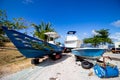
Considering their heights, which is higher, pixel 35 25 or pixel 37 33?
pixel 35 25

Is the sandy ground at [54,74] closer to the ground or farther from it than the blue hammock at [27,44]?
closer to the ground

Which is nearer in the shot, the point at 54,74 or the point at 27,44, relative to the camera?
the point at 54,74

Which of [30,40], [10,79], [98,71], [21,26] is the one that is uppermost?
[21,26]

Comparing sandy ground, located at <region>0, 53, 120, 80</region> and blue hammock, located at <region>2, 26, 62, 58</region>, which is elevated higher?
blue hammock, located at <region>2, 26, 62, 58</region>

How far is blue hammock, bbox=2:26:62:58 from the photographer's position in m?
7.47

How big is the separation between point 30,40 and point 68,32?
12219mm

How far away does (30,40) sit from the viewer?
838 centimetres

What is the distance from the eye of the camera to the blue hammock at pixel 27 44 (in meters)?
7.47

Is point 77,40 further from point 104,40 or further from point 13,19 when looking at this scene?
point 104,40

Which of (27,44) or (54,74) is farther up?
(27,44)

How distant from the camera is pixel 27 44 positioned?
324 inches

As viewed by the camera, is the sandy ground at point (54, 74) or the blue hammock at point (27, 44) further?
the blue hammock at point (27, 44)

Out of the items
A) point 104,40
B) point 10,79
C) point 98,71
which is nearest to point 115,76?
point 98,71

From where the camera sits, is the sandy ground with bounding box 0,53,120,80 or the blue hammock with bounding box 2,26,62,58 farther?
the blue hammock with bounding box 2,26,62,58
